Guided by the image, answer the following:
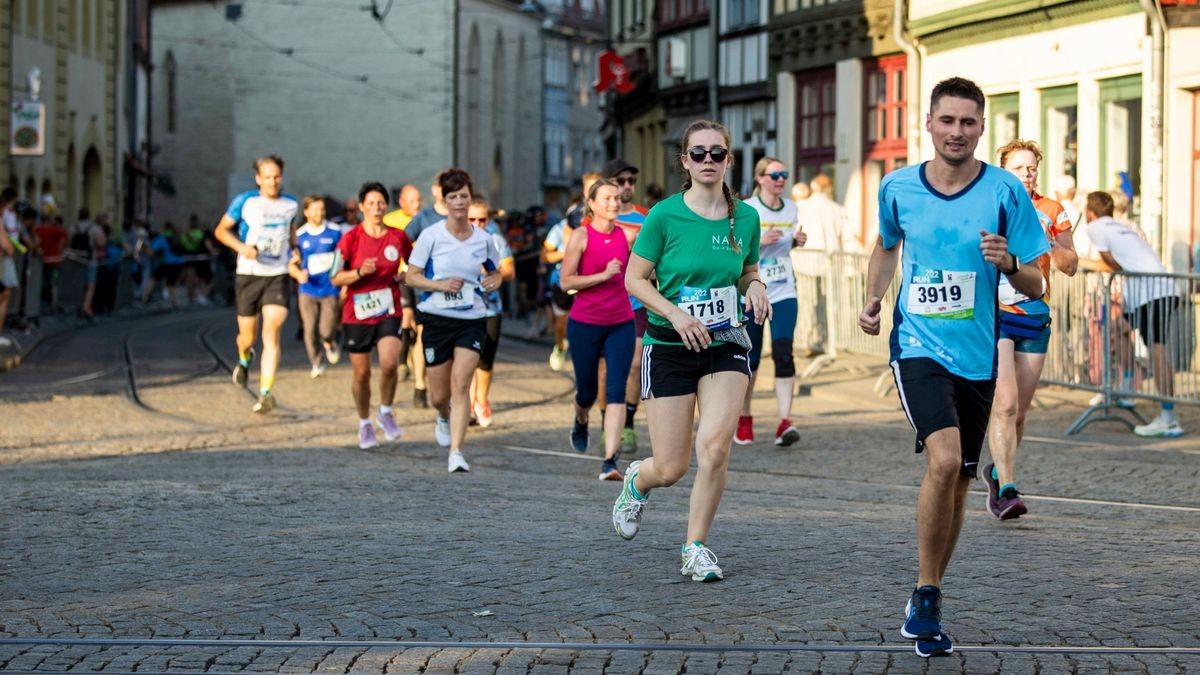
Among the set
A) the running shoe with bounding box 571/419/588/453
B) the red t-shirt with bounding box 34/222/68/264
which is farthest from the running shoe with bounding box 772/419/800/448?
the red t-shirt with bounding box 34/222/68/264

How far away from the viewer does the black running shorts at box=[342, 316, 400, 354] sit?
44.9 ft

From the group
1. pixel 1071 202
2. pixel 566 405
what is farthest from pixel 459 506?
pixel 1071 202

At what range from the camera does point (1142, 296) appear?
49.0 feet

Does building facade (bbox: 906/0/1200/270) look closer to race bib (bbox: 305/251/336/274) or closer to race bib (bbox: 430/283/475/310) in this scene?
race bib (bbox: 305/251/336/274)

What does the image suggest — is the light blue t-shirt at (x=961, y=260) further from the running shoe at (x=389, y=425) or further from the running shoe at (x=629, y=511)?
the running shoe at (x=389, y=425)

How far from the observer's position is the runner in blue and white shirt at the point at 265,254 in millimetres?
15648

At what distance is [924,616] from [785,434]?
7139 mm

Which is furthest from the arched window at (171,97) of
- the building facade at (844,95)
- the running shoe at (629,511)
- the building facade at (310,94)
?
the running shoe at (629,511)

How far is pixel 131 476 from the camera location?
1164 centimetres

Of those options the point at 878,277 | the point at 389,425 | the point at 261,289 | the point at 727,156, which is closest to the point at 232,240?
the point at 261,289

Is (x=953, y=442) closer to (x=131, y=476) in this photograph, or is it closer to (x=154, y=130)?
(x=131, y=476)

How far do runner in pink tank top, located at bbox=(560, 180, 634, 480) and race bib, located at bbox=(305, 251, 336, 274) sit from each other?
6.88 meters

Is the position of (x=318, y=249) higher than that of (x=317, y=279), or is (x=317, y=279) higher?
(x=318, y=249)

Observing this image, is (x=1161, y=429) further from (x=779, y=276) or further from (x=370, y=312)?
(x=370, y=312)
